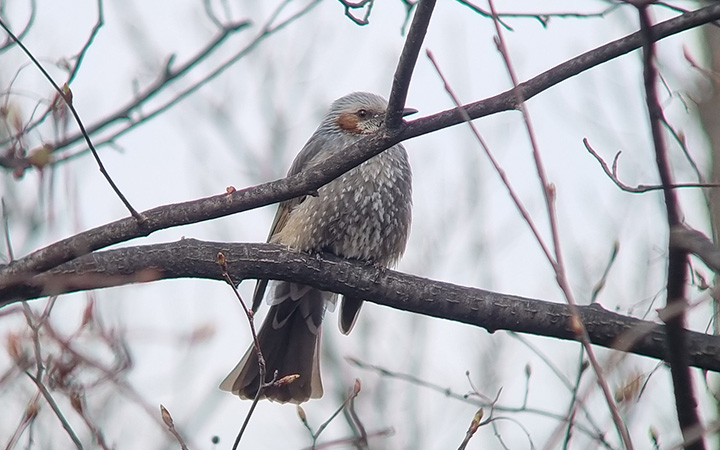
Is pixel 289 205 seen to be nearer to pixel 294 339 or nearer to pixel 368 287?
pixel 294 339

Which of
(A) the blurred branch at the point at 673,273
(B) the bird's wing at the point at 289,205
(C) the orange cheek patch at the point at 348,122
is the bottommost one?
(A) the blurred branch at the point at 673,273

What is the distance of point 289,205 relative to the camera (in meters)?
5.36

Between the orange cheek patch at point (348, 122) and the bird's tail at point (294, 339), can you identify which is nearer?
the bird's tail at point (294, 339)

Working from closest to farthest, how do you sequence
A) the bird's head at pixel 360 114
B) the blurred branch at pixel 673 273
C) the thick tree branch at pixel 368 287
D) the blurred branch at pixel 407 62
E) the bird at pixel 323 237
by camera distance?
1. the blurred branch at pixel 673 273
2. the blurred branch at pixel 407 62
3. the thick tree branch at pixel 368 287
4. the bird at pixel 323 237
5. the bird's head at pixel 360 114

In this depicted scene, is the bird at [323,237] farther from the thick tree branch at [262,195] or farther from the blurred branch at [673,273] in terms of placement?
the blurred branch at [673,273]

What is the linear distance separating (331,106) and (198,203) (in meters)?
2.93

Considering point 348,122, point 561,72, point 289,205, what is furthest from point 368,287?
point 348,122

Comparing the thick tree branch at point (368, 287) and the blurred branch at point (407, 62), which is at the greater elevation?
the blurred branch at point (407, 62)

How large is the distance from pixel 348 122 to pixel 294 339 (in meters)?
1.53

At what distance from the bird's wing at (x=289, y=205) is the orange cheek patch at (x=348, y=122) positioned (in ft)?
0.68

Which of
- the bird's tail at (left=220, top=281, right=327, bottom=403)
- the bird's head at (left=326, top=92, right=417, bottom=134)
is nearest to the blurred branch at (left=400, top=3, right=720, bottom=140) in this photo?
the bird's tail at (left=220, top=281, right=327, bottom=403)

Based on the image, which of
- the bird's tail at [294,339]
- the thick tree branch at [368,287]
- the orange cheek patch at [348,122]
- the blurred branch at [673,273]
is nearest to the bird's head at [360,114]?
the orange cheek patch at [348,122]

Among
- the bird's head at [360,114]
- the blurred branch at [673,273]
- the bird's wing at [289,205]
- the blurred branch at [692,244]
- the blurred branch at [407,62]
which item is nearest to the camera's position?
the blurred branch at [673,273]

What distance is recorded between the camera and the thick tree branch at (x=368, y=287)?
348 centimetres
